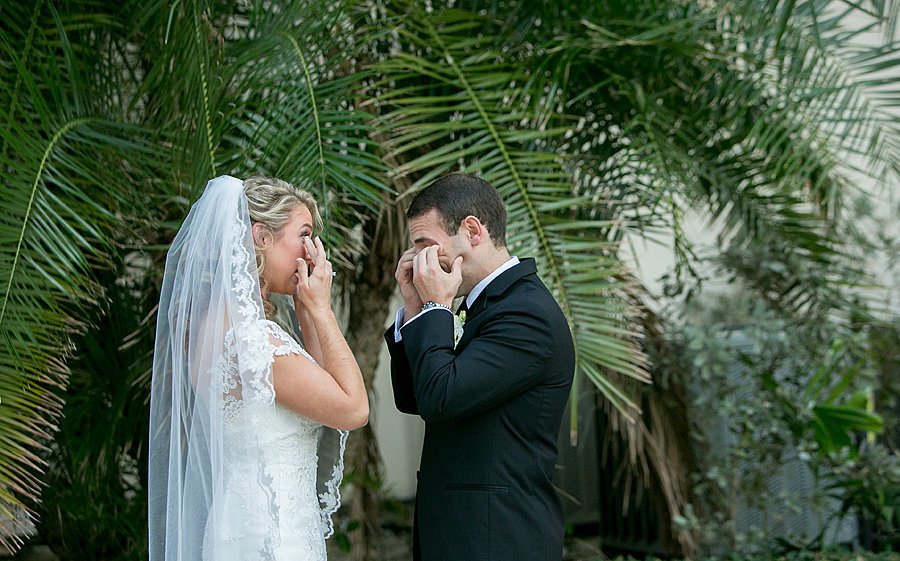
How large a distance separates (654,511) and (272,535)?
391 cm

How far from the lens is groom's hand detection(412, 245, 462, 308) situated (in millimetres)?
2107

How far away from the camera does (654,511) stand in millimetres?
5566

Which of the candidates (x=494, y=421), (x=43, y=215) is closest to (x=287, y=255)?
(x=494, y=421)

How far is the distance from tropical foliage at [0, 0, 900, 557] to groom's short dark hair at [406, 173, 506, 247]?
0.57 meters

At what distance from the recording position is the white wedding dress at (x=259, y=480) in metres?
2.16

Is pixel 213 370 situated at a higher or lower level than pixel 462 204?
lower

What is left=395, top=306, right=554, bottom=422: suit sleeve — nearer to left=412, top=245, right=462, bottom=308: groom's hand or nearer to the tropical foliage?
left=412, top=245, right=462, bottom=308: groom's hand

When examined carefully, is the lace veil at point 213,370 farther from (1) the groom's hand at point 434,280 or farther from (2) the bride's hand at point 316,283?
(1) the groom's hand at point 434,280

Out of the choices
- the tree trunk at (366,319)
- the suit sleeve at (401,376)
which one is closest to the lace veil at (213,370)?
the suit sleeve at (401,376)

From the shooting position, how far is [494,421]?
2102mm

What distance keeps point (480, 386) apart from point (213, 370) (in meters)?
0.68

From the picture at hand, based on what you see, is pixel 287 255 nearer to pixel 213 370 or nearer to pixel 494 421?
pixel 213 370

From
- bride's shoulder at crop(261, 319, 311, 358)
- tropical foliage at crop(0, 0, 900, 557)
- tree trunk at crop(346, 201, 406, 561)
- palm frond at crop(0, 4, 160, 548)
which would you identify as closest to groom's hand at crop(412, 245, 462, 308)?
bride's shoulder at crop(261, 319, 311, 358)

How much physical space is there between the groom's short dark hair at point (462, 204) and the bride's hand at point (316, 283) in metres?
0.26
